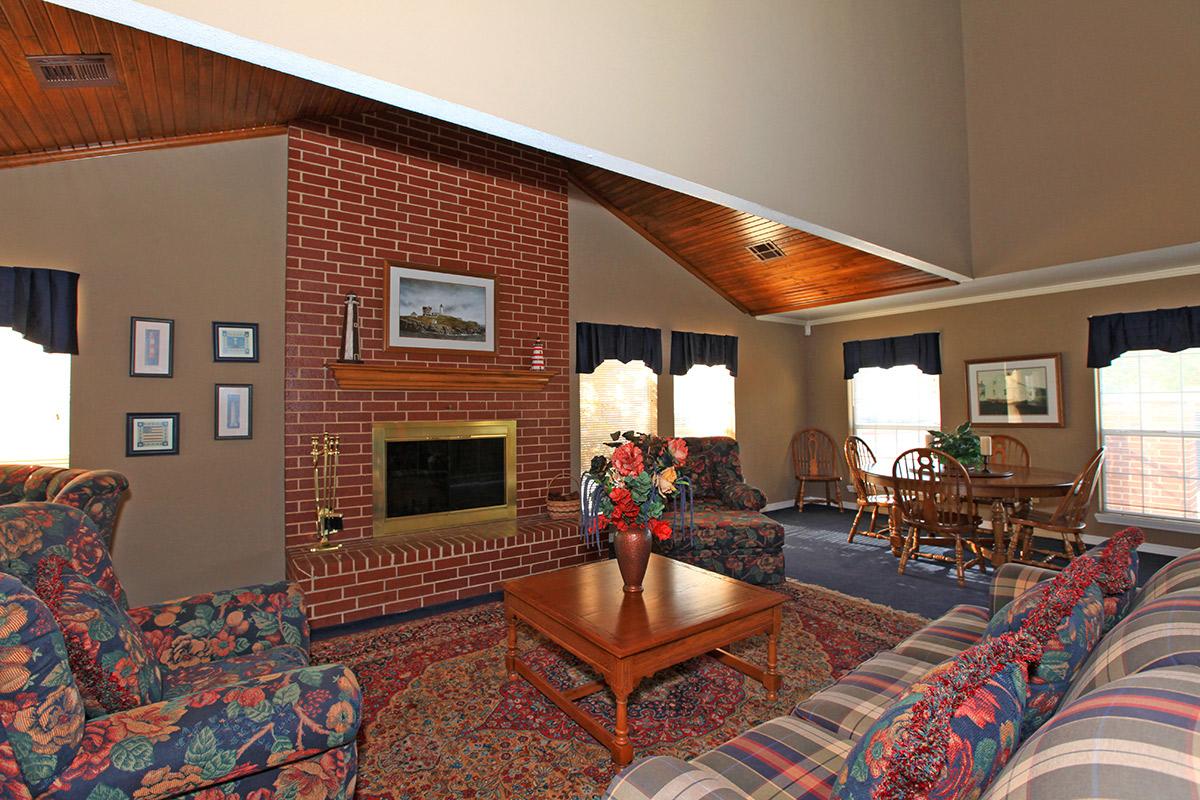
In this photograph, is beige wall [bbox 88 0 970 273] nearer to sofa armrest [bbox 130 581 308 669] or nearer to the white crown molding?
the white crown molding

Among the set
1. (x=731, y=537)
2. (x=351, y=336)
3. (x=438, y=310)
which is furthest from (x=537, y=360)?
(x=731, y=537)

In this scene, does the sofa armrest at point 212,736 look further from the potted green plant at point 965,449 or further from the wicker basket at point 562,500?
the potted green plant at point 965,449

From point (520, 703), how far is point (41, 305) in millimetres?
3176

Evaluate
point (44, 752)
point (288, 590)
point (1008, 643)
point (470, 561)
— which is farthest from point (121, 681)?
point (470, 561)

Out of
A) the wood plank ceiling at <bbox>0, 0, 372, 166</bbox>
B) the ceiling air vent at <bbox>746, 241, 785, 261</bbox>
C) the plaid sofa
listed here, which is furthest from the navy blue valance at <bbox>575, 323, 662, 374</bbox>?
the plaid sofa

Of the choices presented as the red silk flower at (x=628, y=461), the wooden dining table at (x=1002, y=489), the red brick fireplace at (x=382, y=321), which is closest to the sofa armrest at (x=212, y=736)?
the red silk flower at (x=628, y=461)

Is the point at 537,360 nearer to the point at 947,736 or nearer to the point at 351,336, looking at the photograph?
the point at 351,336

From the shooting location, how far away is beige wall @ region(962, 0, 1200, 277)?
362 cm

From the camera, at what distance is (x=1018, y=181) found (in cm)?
432

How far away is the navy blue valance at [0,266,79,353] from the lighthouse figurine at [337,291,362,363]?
4.32ft

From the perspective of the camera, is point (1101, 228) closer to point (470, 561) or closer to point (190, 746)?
point (470, 561)

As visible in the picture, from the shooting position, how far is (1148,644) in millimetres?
1022

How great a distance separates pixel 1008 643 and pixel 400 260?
393cm

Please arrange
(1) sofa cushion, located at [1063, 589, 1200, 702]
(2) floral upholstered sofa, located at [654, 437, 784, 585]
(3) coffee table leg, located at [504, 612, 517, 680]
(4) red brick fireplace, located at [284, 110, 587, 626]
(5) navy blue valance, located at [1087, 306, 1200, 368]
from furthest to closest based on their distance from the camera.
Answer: (5) navy blue valance, located at [1087, 306, 1200, 368] → (2) floral upholstered sofa, located at [654, 437, 784, 585] → (4) red brick fireplace, located at [284, 110, 587, 626] → (3) coffee table leg, located at [504, 612, 517, 680] → (1) sofa cushion, located at [1063, 589, 1200, 702]
